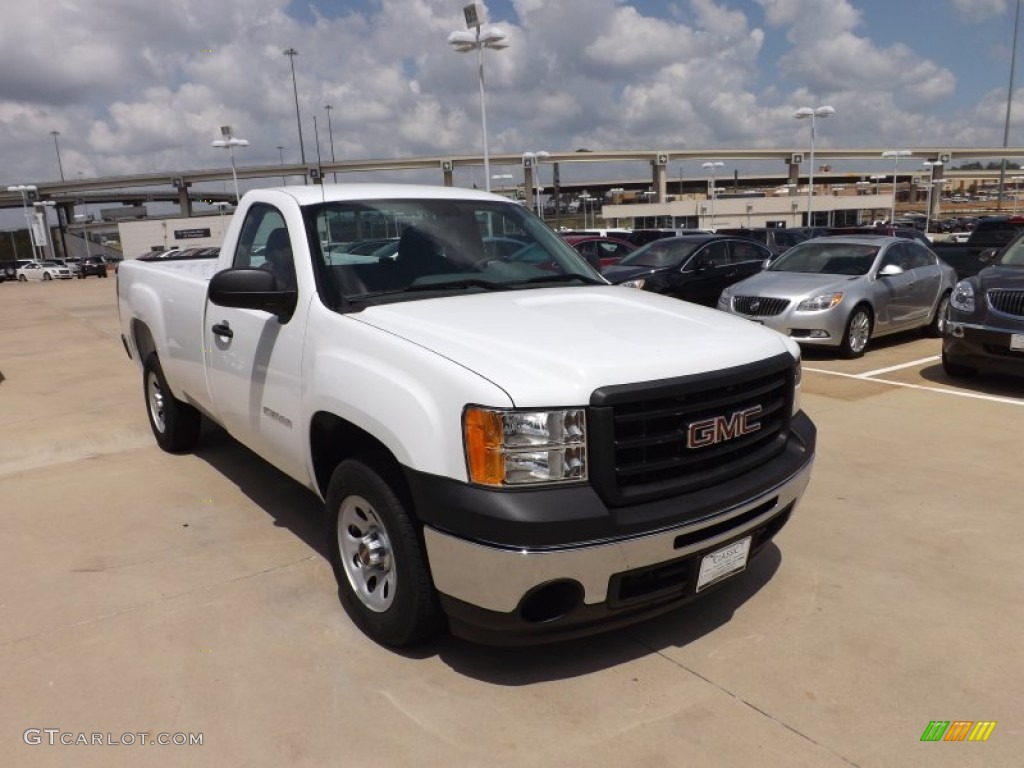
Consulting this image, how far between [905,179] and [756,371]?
16788cm

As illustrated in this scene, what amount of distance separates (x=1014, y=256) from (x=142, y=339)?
863 cm

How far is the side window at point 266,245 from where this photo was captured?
382 centimetres

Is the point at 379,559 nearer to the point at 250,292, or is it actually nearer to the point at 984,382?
the point at 250,292

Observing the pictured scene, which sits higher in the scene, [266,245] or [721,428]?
[266,245]

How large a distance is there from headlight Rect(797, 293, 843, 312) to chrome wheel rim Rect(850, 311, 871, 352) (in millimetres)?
348

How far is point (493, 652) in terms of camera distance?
3.20 m

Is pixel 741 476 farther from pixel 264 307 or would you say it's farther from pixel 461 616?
pixel 264 307

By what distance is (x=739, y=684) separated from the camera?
9.66 ft

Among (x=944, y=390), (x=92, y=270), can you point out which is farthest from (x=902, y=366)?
(x=92, y=270)

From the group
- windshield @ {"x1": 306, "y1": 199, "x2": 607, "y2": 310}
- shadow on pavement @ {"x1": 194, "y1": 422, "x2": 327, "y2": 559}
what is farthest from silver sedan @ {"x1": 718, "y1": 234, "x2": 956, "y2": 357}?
shadow on pavement @ {"x1": 194, "y1": 422, "x2": 327, "y2": 559}

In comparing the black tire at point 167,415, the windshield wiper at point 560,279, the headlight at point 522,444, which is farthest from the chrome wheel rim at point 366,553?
the black tire at point 167,415

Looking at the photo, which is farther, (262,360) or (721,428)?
(262,360)

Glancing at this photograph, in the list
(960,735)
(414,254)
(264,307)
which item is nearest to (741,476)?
(960,735)

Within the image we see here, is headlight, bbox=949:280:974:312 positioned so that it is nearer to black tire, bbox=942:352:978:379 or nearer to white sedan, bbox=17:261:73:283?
black tire, bbox=942:352:978:379
